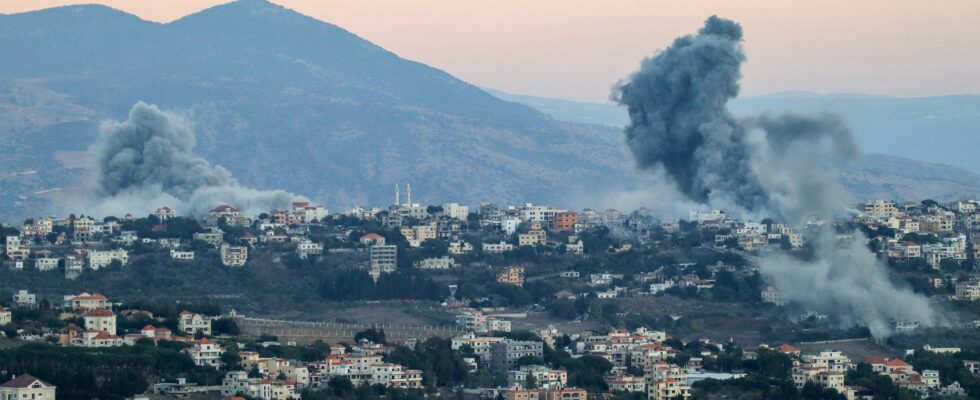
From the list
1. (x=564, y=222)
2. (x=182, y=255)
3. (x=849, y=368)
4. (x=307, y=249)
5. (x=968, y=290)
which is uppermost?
(x=564, y=222)

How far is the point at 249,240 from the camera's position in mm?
108312

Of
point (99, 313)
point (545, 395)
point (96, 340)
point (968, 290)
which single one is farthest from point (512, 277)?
point (545, 395)

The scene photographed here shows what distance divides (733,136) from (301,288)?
2227cm

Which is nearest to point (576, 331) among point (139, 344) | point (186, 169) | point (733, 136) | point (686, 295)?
point (686, 295)

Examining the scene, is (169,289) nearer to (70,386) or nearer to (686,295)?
(686,295)

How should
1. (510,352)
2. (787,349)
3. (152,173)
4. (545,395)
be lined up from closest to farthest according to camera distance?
(545,395), (510,352), (787,349), (152,173)

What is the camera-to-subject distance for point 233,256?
10269 cm

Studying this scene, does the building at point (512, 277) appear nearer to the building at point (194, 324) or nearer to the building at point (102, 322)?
the building at point (194, 324)

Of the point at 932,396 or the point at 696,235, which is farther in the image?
the point at 696,235

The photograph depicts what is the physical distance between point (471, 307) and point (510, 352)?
17981mm

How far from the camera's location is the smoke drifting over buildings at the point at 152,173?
415 feet

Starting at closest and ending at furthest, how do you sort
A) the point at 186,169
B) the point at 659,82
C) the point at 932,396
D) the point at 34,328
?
the point at 932,396
the point at 34,328
the point at 659,82
the point at 186,169

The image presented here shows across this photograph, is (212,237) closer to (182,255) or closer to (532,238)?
(182,255)

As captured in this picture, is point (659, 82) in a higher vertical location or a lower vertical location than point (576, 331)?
higher
